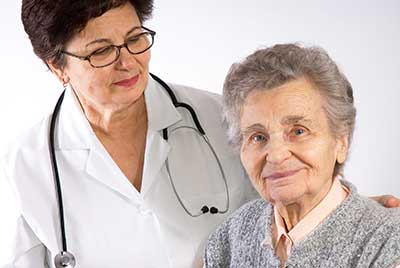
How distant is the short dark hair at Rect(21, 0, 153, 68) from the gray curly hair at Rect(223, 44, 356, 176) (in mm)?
379

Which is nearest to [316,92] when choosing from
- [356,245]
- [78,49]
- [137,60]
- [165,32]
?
[356,245]

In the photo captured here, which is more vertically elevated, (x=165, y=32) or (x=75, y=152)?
(x=165, y=32)

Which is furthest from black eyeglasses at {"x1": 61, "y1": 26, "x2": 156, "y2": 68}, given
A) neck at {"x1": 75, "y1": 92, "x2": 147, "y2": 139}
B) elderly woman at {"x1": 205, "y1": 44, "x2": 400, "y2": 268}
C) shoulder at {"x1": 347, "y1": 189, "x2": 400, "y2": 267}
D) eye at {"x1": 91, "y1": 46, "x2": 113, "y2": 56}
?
shoulder at {"x1": 347, "y1": 189, "x2": 400, "y2": 267}

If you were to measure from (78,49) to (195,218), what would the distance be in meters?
0.50

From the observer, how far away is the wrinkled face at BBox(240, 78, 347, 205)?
1.45 m

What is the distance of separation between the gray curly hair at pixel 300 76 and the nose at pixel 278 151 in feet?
0.32

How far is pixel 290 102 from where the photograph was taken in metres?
1.44

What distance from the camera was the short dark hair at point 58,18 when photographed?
169 cm

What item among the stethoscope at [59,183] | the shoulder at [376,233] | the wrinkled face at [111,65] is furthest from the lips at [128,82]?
the shoulder at [376,233]

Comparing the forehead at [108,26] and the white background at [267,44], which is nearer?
the forehead at [108,26]

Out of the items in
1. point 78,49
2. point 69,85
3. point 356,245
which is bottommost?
point 356,245

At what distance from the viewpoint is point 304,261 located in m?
1.47

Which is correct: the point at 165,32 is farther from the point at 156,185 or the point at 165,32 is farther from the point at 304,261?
the point at 304,261

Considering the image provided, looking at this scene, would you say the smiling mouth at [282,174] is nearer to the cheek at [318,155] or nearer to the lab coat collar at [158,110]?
the cheek at [318,155]
